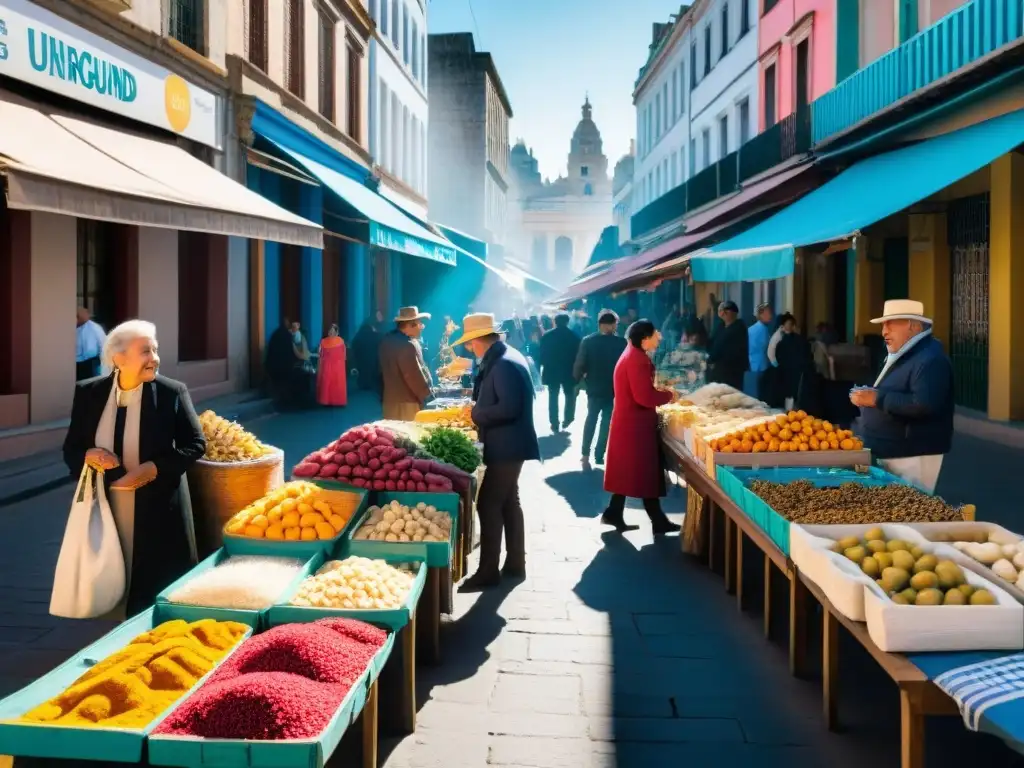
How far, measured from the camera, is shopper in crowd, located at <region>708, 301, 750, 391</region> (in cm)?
1318

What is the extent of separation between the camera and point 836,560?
406 cm

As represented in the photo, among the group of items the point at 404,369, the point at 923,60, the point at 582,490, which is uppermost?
the point at 923,60

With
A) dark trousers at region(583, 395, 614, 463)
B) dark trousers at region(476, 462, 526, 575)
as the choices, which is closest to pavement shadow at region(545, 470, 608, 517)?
dark trousers at region(583, 395, 614, 463)

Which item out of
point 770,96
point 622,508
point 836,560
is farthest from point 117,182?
point 770,96

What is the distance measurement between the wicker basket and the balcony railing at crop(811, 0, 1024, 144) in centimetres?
908

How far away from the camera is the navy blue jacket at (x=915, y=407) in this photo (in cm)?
581

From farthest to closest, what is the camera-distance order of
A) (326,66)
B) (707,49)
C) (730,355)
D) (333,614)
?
(707,49) < (326,66) < (730,355) < (333,614)

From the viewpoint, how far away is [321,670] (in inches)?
137

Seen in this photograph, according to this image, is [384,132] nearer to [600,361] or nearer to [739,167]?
[739,167]

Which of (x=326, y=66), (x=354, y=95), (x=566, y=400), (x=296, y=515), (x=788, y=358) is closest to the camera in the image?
(x=296, y=515)

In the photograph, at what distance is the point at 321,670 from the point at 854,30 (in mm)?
17822

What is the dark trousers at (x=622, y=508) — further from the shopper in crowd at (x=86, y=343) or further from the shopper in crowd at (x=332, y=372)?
the shopper in crowd at (x=332, y=372)

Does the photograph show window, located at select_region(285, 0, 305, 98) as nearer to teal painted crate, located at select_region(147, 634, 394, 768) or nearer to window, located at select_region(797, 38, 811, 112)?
window, located at select_region(797, 38, 811, 112)

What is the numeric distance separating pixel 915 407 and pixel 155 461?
4324mm
